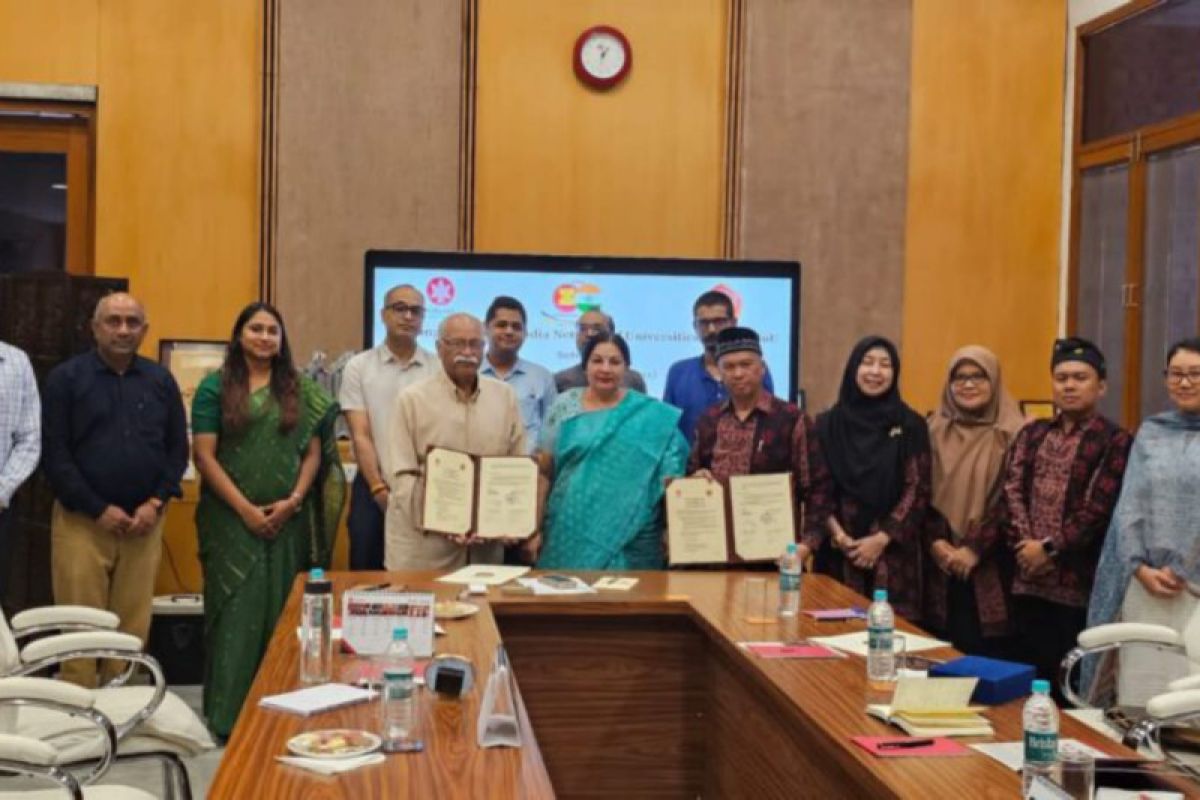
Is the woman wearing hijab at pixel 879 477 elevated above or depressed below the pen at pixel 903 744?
above

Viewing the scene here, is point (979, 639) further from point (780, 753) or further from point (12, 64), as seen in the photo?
point (12, 64)

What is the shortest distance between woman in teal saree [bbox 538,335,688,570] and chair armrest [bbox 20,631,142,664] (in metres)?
1.66

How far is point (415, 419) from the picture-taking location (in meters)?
4.61

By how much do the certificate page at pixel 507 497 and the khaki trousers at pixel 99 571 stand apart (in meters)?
1.44

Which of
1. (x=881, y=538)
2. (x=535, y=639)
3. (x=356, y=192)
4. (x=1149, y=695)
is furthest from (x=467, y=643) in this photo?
(x=356, y=192)

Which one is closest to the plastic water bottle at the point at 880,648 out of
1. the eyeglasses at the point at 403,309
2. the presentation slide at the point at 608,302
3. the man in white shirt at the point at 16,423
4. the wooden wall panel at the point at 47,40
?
the eyeglasses at the point at 403,309

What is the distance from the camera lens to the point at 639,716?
3.90 m

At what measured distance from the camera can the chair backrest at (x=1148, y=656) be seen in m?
4.10

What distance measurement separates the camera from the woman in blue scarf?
4184 millimetres

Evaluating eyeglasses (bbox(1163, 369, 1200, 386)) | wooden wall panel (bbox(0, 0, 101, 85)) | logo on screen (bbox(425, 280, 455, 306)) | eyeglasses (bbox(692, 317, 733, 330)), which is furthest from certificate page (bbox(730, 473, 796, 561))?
wooden wall panel (bbox(0, 0, 101, 85))

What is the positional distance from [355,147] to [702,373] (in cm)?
212

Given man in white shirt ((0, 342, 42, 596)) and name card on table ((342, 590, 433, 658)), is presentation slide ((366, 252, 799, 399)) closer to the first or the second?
man in white shirt ((0, 342, 42, 596))

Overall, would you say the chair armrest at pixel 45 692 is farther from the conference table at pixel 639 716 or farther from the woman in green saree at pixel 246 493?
the woman in green saree at pixel 246 493

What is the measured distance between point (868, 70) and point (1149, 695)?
3905 mm
